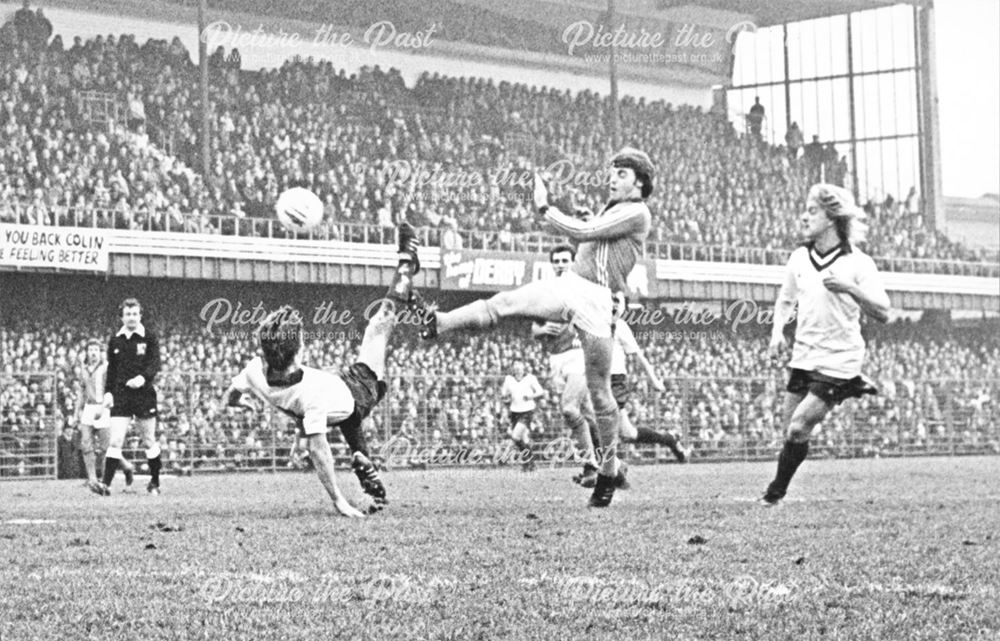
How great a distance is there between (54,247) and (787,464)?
60.2ft

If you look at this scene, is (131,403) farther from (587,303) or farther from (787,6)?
(787,6)

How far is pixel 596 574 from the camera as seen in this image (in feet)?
20.5

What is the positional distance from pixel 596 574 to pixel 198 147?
25.9 meters

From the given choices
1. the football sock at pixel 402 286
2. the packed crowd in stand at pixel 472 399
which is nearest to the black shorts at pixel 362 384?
the football sock at pixel 402 286

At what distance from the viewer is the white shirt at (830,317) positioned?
1051 centimetres

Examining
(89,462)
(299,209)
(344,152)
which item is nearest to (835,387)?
(299,209)

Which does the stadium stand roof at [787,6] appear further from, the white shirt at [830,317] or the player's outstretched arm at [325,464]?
the player's outstretched arm at [325,464]

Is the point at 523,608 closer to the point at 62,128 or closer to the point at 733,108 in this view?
the point at 62,128

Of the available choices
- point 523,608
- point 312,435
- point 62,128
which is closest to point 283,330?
point 312,435

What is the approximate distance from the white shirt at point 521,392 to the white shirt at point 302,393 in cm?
1507

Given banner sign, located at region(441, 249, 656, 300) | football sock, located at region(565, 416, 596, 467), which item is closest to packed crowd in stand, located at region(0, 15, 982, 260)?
banner sign, located at region(441, 249, 656, 300)

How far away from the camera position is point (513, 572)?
634 cm

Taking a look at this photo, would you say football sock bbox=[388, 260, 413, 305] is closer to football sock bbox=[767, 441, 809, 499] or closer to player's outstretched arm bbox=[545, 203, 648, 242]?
player's outstretched arm bbox=[545, 203, 648, 242]

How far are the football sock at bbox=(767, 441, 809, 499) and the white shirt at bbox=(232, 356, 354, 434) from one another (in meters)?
2.89
